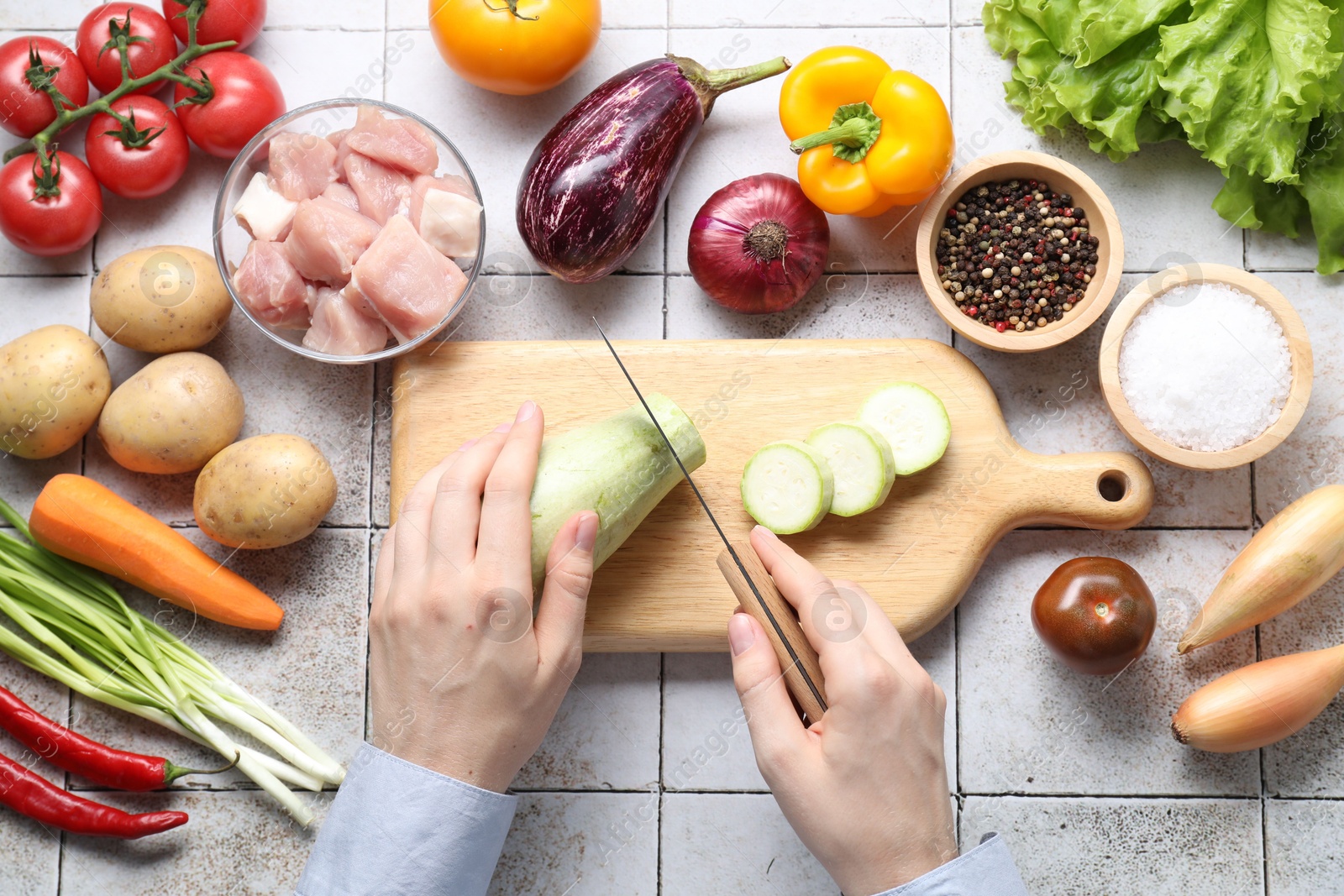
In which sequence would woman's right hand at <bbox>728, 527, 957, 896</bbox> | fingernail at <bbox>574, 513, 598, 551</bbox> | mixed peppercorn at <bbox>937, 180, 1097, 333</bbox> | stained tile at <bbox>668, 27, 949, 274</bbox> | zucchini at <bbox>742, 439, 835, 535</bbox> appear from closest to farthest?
woman's right hand at <bbox>728, 527, 957, 896</bbox>, fingernail at <bbox>574, 513, 598, 551</bbox>, zucchini at <bbox>742, 439, 835, 535</bbox>, mixed peppercorn at <bbox>937, 180, 1097, 333</bbox>, stained tile at <bbox>668, 27, 949, 274</bbox>

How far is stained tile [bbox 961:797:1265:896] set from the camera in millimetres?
1613

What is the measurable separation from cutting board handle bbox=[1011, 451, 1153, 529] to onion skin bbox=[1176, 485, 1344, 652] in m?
0.18

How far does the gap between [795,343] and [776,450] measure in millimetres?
214

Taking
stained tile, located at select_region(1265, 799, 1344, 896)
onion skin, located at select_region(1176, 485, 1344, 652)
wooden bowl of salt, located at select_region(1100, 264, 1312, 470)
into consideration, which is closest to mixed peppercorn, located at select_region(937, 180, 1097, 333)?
wooden bowl of salt, located at select_region(1100, 264, 1312, 470)

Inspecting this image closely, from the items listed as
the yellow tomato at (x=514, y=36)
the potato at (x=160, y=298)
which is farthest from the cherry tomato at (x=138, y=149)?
the yellow tomato at (x=514, y=36)

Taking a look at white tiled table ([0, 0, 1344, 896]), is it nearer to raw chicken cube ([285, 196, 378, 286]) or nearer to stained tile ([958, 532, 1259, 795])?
stained tile ([958, 532, 1259, 795])

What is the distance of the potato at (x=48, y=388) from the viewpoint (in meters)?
1.54

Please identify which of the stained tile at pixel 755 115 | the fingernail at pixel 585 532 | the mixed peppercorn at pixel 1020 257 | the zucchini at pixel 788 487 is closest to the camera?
the fingernail at pixel 585 532

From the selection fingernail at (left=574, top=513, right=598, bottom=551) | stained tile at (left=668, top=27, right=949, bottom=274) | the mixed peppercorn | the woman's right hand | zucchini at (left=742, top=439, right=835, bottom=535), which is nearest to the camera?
the woman's right hand

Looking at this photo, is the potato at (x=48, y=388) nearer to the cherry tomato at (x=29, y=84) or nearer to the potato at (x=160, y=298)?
the potato at (x=160, y=298)

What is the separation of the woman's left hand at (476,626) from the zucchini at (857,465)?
0.41m

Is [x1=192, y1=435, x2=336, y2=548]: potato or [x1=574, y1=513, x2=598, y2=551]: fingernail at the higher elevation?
[x1=574, y1=513, x2=598, y2=551]: fingernail

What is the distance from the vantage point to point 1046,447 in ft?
5.42

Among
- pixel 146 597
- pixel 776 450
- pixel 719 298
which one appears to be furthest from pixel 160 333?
pixel 776 450
